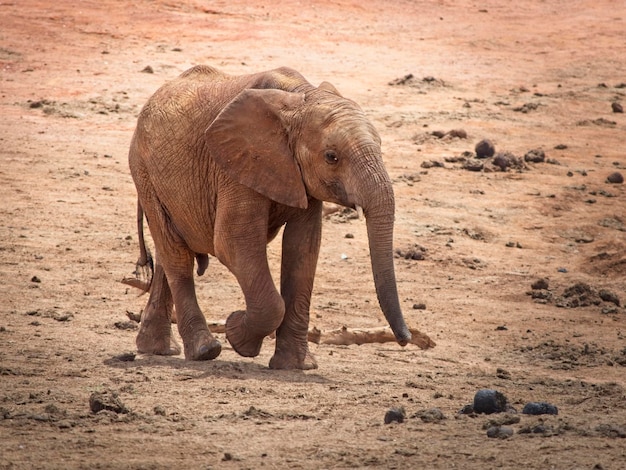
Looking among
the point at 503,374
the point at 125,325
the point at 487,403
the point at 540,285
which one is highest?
the point at 487,403

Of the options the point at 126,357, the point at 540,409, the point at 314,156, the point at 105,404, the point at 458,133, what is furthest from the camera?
the point at 458,133

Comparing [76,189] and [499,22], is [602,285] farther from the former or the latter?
[499,22]

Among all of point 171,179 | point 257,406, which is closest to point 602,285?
point 171,179

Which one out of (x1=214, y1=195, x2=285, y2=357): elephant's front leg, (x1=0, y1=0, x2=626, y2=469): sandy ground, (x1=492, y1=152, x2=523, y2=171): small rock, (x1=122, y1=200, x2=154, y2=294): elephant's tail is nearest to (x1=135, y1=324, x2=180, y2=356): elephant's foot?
(x1=0, y1=0, x2=626, y2=469): sandy ground

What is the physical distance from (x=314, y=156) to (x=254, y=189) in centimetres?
46

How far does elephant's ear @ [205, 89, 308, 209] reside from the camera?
8.11m

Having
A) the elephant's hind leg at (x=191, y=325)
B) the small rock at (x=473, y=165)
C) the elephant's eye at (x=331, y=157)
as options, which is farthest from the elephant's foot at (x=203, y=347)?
the small rock at (x=473, y=165)

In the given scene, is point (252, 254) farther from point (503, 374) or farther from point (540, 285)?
point (540, 285)

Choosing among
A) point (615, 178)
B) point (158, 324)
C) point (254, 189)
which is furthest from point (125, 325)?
point (615, 178)

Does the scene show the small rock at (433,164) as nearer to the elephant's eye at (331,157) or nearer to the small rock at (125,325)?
the small rock at (125,325)

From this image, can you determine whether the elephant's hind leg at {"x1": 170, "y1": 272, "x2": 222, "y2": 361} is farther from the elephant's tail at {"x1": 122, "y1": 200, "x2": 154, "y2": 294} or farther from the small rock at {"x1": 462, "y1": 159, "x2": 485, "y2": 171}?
the small rock at {"x1": 462, "y1": 159, "x2": 485, "y2": 171}

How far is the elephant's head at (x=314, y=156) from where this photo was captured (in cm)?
767

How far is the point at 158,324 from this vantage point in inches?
369

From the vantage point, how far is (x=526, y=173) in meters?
16.2
